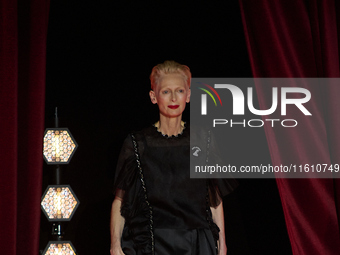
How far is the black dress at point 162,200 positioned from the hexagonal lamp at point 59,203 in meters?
0.36

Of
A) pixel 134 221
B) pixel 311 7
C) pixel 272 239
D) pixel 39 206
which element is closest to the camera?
pixel 134 221

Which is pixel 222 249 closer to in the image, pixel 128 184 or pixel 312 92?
pixel 128 184

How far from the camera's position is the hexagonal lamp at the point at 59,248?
2.49m

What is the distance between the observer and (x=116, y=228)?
88.5 inches

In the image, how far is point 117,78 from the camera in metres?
2.92

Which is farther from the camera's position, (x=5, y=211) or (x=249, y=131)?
(x=249, y=131)

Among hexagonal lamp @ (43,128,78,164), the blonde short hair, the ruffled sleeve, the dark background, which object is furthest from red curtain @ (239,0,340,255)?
hexagonal lamp @ (43,128,78,164)

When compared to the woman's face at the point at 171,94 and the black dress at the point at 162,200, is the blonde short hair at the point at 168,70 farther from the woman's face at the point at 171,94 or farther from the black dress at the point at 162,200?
the black dress at the point at 162,200

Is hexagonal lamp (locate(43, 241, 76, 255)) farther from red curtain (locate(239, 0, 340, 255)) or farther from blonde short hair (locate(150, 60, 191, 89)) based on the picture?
red curtain (locate(239, 0, 340, 255))

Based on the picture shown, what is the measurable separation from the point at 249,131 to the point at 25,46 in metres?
1.41

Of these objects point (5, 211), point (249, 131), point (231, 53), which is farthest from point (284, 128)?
point (5, 211)

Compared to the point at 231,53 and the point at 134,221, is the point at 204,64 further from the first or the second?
the point at 134,221

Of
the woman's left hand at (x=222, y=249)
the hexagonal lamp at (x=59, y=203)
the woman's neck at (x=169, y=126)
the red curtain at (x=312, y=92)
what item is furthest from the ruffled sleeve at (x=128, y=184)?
the red curtain at (x=312, y=92)

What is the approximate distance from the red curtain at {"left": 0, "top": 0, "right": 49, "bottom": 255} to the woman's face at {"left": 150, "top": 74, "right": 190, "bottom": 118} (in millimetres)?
648
